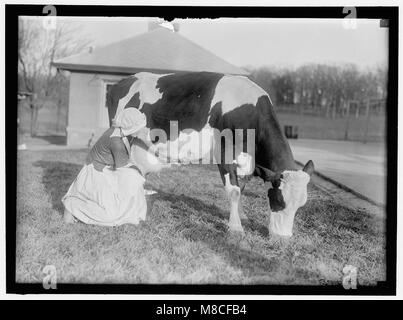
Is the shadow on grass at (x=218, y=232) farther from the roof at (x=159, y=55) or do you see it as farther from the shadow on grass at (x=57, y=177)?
the roof at (x=159, y=55)

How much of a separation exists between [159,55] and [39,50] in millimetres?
1366

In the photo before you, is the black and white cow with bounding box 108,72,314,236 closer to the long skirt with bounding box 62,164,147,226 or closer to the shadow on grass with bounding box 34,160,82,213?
the long skirt with bounding box 62,164,147,226

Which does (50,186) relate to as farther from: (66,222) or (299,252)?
(299,252)

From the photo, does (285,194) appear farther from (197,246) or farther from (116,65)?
(116,65)

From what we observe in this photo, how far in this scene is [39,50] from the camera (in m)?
4.48

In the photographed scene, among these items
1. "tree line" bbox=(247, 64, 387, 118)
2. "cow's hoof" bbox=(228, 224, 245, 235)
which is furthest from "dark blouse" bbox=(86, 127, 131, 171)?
"tree line" bbox=(247, 64, 387, 118)

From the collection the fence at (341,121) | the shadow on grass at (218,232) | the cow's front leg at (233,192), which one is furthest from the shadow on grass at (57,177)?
the fence at (341,121)

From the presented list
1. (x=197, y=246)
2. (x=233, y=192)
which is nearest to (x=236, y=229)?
(x=233, y=192)

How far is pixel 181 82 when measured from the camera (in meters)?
4.52

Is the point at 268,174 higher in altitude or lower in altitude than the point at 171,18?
lower

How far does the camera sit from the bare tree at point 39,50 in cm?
414

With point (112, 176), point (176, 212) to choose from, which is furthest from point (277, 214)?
point (112, 176)

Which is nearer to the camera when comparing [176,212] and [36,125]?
[176,212]

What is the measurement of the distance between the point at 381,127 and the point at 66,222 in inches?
131
